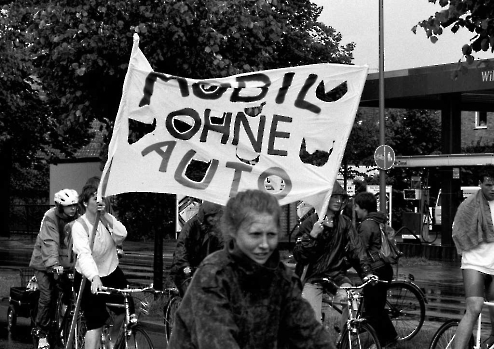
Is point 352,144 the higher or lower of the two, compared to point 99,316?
higher

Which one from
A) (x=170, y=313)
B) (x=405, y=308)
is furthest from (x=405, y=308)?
(x=170, y=313)

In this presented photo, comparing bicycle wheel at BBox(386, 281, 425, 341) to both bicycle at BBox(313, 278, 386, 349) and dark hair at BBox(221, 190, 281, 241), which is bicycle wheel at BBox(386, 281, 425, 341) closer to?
bicycle at BBox(313, 278, 386, 349)

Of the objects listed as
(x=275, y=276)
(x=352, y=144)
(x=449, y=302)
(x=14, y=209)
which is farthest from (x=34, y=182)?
(x=275, y=276)

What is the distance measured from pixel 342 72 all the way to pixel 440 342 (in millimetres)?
2399

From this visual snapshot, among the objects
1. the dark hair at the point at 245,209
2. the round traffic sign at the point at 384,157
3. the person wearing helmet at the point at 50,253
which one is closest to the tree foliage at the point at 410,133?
the round traffic sign at the point at 384,157

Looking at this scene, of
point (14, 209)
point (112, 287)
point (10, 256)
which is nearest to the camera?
point (112, 287)

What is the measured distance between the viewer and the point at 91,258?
25.1 ft

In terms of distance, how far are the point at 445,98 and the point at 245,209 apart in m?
25.4

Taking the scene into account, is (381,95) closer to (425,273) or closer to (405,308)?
(425,273)

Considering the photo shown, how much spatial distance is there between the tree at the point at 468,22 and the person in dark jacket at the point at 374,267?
6.36ft

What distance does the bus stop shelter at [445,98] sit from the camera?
1043 inches

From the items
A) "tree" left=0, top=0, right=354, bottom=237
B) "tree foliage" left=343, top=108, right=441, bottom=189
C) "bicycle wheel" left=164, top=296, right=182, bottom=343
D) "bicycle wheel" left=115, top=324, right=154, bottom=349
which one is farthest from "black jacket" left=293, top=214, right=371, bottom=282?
"tree foliage" left=343, top=108, right=441, bottom=189

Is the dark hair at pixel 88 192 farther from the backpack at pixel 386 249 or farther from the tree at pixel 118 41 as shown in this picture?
the tree at pixel 118 41

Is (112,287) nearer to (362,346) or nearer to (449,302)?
(362,346)
